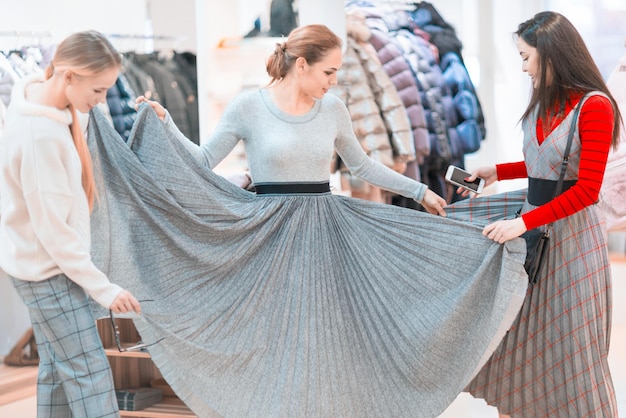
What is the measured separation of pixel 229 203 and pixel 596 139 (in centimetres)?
131

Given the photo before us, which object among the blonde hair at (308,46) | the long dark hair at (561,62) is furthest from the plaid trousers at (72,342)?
the long dark hair at (561,62)

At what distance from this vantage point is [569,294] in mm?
3086

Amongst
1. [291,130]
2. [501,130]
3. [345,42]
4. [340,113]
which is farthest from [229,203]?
[501,130]

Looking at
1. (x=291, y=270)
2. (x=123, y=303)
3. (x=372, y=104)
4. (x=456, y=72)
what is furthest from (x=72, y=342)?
(x=456, y=72)

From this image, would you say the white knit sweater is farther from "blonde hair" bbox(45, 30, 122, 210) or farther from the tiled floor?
the tiled floor

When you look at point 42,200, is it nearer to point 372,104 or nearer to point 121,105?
point 121,105

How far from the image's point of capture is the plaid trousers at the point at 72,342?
2461 mm

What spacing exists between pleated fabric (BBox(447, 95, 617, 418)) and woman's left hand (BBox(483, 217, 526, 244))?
0.22m

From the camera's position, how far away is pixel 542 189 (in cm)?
309

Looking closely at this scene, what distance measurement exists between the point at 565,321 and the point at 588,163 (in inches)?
23.6

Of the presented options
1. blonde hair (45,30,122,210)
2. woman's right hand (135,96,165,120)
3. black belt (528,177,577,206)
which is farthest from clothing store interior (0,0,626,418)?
blonde hair (45,30,122,210)

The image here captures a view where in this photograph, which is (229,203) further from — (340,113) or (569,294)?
(569,294)

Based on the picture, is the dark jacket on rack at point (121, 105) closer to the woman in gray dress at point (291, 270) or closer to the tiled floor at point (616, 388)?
the tiled floor at point (616, 388)

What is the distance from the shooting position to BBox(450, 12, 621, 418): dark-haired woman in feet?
9.53
